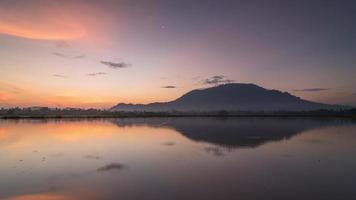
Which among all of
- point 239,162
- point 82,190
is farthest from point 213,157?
point 82,190

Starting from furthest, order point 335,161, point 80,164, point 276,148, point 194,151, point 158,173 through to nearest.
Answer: point 276,148, point 194,151, point 335,161, point 80,164, point 158,173

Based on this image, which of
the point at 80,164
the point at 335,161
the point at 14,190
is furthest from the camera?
the point at 335,161

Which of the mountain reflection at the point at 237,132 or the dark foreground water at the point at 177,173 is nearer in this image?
the dark foreground water at the point at 177,173

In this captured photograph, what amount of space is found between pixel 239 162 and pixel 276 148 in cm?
704

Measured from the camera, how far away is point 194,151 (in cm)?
2247

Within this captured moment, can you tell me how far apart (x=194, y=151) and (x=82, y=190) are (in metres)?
11.4

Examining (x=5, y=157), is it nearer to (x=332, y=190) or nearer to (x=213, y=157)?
(x=213, y=157)

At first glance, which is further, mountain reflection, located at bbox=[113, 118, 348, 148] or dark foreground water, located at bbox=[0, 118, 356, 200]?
mountain reflection, located at bbox=[113, 118, 348, 148]

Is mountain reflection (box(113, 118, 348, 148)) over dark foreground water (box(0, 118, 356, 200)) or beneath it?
over

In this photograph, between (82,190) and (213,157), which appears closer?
(82,190)

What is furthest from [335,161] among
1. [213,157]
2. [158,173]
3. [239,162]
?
[158,173]

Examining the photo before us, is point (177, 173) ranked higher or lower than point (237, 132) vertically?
lower

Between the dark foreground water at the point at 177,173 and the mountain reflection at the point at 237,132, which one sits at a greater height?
the mountain reflection at the point at 237,132

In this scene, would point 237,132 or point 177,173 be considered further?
point 237,132
